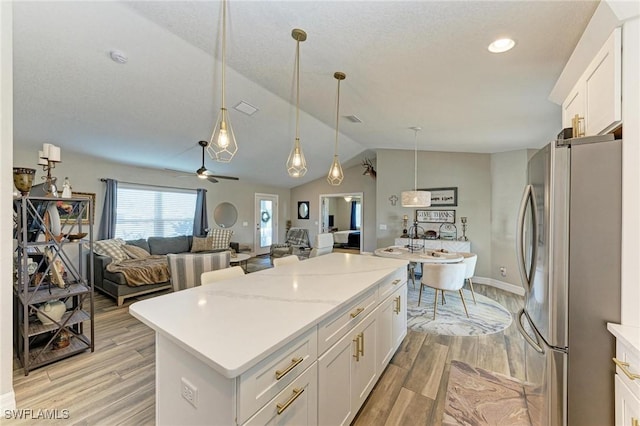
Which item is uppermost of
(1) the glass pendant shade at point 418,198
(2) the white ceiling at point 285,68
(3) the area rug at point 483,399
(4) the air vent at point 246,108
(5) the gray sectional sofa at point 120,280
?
(4) the air vent at point 246,108

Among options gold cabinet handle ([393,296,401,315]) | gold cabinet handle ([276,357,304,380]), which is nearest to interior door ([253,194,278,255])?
gold cabinet handle ([393,296,401,315])

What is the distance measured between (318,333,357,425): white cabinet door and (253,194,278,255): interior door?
6.85m

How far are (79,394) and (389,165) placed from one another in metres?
5.80

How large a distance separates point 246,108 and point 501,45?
3.03 metres

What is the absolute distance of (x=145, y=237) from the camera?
5.64 meters

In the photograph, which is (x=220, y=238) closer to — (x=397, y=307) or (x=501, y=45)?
(x=397, y=307)

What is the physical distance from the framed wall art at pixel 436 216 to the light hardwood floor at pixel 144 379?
8.84 feet

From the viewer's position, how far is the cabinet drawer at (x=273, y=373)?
918mm

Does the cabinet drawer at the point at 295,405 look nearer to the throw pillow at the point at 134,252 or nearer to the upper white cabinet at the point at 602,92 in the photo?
the upper white cabinet at the point at 602,92

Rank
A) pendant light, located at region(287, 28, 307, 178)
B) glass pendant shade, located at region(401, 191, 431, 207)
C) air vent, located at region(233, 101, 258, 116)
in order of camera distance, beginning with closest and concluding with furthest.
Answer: pendant light, located at region(287, 28, 307, 178) < air vent, located at region(233, 101, 258, 116) < glass pendant shade, located at region(401, 191, 431, 207)

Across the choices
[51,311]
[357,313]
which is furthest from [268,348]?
[51,311]

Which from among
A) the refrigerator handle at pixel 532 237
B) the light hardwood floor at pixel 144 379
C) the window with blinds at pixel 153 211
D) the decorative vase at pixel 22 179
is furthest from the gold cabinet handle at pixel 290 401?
the window with blinds at pixel 153 211
